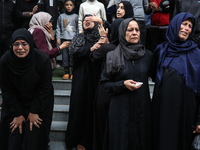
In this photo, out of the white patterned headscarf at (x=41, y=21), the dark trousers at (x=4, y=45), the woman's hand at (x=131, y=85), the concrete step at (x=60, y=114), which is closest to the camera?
the woman's hand at (x=131, y=85)

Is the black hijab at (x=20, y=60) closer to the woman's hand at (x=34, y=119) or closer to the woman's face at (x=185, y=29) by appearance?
the woman's hand at (x=34, y=119)

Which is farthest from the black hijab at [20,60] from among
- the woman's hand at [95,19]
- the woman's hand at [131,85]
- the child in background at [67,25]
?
the child in background at [67,25]

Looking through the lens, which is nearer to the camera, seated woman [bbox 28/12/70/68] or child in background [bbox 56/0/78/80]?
seated woman [bbox 28/12/70/68]

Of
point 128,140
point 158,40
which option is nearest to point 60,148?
point 128,140

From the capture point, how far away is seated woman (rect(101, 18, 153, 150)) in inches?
98.3

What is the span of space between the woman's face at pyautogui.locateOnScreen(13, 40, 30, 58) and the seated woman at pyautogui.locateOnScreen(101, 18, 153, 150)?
0.94m

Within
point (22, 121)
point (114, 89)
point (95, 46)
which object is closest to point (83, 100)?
point (95, 46)

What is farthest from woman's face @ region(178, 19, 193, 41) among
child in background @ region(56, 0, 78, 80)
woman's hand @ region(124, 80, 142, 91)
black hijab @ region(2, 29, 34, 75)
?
child in background @ region(56, 0, 78, 80)

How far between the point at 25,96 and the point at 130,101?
1259mm

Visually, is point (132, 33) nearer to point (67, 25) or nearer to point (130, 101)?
point (130, 101)

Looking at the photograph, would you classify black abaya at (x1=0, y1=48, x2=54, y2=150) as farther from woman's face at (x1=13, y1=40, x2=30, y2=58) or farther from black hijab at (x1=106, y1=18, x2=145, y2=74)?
black hijab at (x1=106, y1=18, x2=145, y2=74)

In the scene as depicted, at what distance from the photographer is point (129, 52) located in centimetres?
249

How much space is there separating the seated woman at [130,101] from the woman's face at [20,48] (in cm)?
94

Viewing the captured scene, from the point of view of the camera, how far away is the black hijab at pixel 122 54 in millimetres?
2492
